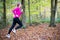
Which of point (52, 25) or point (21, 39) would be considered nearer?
point (21, 39)

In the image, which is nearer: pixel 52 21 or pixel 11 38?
pixel 11 38

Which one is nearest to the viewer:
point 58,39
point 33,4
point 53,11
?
point 58,39

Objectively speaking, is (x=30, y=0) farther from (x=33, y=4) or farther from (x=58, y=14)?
(x=58, y=14)

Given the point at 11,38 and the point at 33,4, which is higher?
the point at 33,4

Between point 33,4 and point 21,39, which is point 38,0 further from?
point 21,39

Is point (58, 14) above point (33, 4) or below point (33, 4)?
below

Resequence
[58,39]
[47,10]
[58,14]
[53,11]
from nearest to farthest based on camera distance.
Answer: [58,39] → [53,11] → [58,14] → [47,10]

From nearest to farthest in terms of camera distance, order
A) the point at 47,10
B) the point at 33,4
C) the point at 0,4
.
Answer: the point at 0,4, the point at 33,4, the point at 47,10

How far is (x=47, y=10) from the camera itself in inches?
1422

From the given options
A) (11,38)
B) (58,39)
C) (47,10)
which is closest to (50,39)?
(58,39)

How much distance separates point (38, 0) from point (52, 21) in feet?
15.7

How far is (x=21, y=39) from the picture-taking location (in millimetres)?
8891

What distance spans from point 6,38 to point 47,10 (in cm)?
2774

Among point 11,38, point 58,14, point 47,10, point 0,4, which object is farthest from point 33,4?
point 47,10
